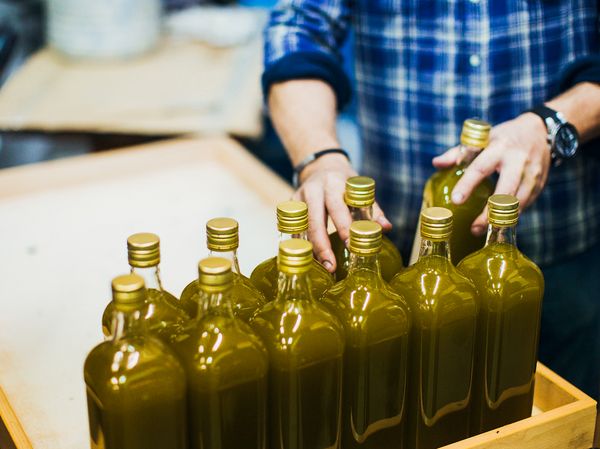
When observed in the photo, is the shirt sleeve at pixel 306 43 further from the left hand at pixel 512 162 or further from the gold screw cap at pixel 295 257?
the gold screw cap at pixel 295 257

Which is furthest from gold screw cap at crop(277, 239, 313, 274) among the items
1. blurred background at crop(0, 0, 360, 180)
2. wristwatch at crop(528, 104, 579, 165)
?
blurred background at crop(0, 0, 360, 180)

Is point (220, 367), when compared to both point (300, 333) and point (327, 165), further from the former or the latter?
point (327, 165)

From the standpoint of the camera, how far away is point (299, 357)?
851 millimetres

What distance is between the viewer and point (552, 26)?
161 centimetres

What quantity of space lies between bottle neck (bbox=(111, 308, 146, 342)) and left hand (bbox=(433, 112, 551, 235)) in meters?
0.52

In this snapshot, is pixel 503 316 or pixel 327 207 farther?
pixel 327 207

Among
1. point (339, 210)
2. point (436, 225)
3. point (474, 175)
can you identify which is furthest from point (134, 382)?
point (474, 175)

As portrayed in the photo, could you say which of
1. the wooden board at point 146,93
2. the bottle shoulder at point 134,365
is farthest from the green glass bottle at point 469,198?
the wooden board at point 146,93

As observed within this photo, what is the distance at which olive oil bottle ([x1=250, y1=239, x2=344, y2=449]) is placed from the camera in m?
0.85

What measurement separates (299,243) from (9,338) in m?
0.68

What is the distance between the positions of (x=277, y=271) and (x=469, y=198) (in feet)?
1.12

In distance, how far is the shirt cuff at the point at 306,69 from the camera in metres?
1.66

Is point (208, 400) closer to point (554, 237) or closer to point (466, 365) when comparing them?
point (466, 365)

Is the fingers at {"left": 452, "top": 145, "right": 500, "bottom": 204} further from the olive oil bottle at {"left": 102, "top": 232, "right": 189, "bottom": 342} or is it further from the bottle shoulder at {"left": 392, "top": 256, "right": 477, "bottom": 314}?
the olive oil bottle at {"left": 102, "top": 232, "right": 189, "bottom": 342}
